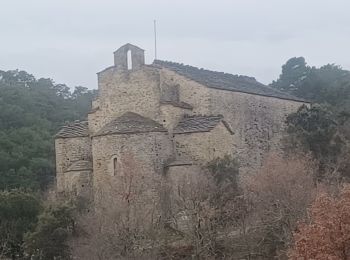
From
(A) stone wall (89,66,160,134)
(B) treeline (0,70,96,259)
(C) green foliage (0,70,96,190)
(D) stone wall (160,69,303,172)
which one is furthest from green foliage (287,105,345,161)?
(C) green foliage (0,70,96,190)

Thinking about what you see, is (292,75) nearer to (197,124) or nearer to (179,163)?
(197,124)

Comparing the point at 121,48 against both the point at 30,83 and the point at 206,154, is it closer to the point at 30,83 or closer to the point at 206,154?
the point at 206,154

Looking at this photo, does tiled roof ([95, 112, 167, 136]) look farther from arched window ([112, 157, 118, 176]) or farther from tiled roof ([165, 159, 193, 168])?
tiled roof ([165, 159, 193, 168])

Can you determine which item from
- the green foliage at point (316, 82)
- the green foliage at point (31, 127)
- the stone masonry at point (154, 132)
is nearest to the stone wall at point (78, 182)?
the stone masonry at point (154, 132)

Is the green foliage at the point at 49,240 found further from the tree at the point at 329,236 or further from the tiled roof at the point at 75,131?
the tree at the point at 329,236

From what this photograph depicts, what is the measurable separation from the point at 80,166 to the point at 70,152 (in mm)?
1729

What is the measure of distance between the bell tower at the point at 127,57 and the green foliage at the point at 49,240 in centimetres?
918

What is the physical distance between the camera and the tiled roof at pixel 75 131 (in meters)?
39.5

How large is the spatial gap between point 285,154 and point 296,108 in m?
7.89

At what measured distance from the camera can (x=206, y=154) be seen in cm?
3559

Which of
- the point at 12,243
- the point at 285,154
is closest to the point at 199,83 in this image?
the point at 285,154

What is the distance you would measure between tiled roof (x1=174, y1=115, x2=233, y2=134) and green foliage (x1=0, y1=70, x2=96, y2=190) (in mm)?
13627

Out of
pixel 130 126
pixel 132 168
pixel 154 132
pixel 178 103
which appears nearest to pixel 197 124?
pixel 178 103

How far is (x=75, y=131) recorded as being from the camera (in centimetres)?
3978
